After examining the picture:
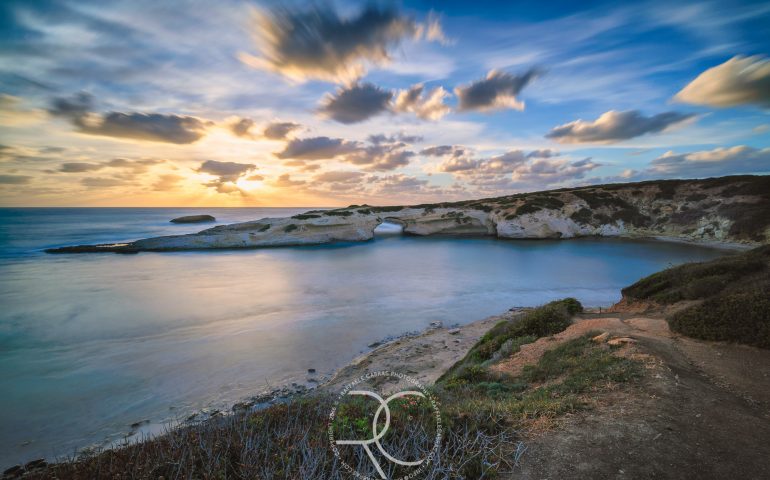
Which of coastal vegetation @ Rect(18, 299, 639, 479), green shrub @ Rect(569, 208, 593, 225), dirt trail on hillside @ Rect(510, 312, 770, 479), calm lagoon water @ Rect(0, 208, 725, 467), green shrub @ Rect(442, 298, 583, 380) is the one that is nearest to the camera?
coastal vegetation @ Rect(18, 299, 639, 479)

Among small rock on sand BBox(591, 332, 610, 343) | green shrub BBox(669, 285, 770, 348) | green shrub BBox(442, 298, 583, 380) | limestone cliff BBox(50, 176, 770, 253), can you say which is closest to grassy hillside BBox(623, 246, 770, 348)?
green shrub BBox(669, 285, 770, 348)

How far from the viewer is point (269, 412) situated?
172 inches

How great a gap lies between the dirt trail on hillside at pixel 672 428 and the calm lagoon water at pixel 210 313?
913cm

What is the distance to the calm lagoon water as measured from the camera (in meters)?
9.57

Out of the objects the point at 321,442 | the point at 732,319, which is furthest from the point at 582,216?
the point at 321,442

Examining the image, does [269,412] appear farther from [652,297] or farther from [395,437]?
[652,297]

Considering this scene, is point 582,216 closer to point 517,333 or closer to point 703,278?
point 703,278

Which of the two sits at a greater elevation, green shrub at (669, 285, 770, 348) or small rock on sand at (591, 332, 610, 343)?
green shrub at (669, 285, 770, 348)

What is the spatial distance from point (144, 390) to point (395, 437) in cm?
1050

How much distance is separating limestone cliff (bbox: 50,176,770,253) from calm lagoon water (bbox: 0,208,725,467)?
6.07 meters

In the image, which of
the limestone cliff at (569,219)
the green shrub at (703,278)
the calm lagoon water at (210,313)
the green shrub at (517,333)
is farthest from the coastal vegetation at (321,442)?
the limestone cliff at (569,219)

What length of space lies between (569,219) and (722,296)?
1776 inches

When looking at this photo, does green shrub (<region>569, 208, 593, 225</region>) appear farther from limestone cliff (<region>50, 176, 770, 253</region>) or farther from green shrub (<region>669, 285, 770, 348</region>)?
green shrub (<region>669, 285, 770, 348</region>)

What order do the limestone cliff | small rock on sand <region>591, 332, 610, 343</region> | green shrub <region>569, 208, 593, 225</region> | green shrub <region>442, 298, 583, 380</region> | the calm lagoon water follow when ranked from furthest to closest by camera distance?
1. green shrub <region>569, 208, 593, 225</region>
2. the limestone cliff
3. green shrub <region>442, 298, 583, 380</region>
4. the calm lagoon water
5. small rock on sand <region>591, 332, 610, 343</region>
